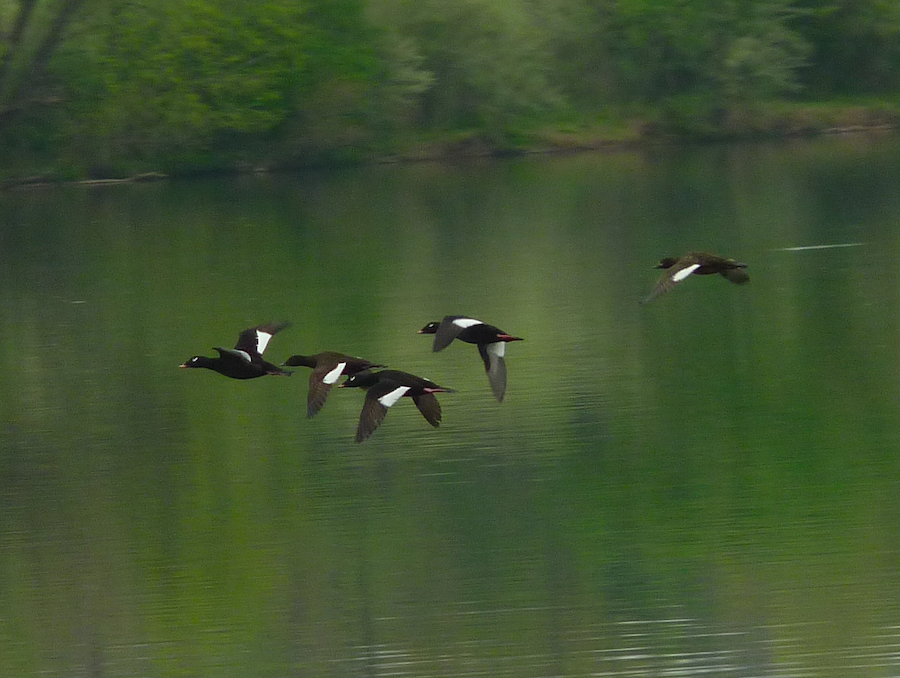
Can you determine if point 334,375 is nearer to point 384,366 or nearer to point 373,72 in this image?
point 384,366

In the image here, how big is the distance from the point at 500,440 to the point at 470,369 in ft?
12.5

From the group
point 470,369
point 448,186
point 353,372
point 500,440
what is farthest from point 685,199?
point 353,372

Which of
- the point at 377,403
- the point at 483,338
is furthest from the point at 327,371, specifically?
the point at 483,338

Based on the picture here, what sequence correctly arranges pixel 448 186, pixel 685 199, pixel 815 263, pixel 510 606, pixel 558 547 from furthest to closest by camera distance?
pixel 448 186
pixel 685 199
pixel 815 263
pixel 558 547
pixel 510 606

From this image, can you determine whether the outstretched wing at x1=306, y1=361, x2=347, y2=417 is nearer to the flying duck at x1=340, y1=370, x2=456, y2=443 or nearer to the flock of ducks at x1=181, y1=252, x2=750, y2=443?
the flock of ducks at x1=181, y1=252, x2=750, y2=443

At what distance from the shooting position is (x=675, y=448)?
15.4 m

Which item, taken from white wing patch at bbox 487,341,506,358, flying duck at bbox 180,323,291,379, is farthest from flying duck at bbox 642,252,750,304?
flying duck at bbox 180,323,291,379

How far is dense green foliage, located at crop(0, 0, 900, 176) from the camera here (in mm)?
55312

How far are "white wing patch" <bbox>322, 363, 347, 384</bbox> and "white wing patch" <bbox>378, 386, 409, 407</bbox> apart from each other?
0.37 m

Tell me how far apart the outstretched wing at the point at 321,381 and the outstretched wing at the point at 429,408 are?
56 centimetres

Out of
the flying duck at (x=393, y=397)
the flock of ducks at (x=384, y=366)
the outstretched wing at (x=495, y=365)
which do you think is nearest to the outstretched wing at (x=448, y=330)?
the flock of ducks at (x=384, y=366)

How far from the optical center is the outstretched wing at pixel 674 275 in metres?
12.8

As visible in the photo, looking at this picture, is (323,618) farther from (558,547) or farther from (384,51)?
(384,51)

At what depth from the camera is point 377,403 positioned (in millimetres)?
12008
